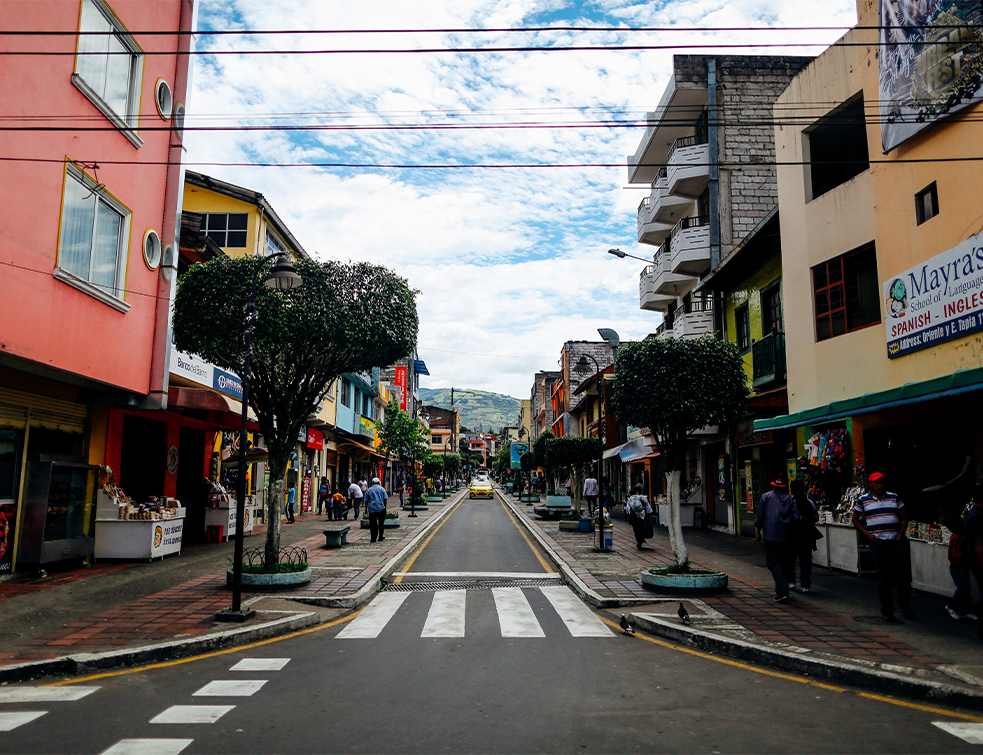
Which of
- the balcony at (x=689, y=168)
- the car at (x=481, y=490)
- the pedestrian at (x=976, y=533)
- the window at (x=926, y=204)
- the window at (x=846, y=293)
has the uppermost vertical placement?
the balcony at (x=689, y=168)

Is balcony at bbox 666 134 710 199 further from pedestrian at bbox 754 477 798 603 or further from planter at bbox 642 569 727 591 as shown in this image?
planter at bbox 642 569 727 591

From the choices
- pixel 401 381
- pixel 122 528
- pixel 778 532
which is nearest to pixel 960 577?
pixel 778 532

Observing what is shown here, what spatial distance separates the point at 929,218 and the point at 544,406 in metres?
71.4

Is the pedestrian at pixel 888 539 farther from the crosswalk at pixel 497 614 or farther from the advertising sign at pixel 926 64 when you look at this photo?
the advertising sign at pixel 926 64

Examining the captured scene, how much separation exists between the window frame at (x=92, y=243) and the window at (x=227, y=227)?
39.0 feet

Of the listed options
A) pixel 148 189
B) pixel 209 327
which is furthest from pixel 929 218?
pixel 148 189

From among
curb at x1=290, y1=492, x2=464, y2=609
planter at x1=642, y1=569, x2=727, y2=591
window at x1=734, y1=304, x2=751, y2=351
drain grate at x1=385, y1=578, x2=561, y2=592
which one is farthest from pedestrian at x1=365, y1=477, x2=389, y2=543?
window at x1=734, y1=304, x2=751, y2=351

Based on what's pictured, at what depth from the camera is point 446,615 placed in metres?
9.66

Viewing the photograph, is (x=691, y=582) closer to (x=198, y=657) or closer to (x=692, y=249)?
A: (x=198, y=657)

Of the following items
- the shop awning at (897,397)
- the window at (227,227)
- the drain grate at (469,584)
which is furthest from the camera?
the window at (227,227)

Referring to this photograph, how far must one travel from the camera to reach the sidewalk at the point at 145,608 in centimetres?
728

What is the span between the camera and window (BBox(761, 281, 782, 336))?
Result: 18.8 m

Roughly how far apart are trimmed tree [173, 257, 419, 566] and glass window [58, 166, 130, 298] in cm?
166

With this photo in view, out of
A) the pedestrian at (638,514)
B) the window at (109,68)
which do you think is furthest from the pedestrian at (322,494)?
the window at (109,68)
